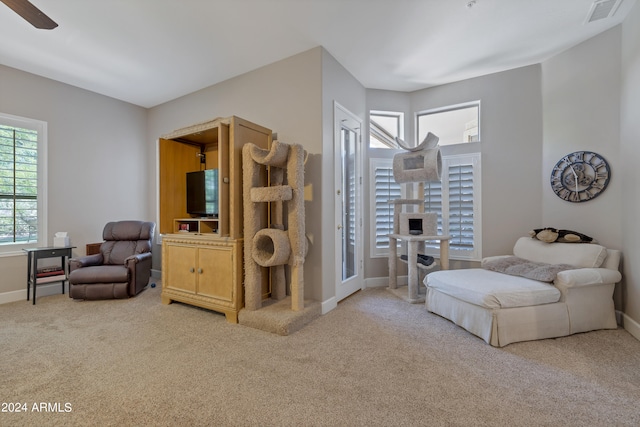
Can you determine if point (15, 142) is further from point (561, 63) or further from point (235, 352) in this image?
point (561, 63)

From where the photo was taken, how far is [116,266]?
11.4 feet

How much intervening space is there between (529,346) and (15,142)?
606cm

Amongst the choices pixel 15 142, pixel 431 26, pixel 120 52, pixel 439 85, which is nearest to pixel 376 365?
pixel 431 26

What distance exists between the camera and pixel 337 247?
10.3ft

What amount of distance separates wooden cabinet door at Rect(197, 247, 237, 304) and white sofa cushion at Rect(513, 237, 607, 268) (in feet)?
10.6

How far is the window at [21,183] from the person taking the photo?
3318 mm

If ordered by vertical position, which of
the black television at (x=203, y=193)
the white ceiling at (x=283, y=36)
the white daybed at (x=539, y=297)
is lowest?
the white daybed at (x=539, y=297)

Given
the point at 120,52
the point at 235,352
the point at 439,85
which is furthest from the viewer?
the point at 439,85

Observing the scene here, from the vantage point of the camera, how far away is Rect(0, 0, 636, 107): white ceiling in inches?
92.0

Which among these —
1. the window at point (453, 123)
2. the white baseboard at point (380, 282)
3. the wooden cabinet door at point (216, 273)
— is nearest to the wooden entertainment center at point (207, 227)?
the wooden cabinet door at point (216, 273)

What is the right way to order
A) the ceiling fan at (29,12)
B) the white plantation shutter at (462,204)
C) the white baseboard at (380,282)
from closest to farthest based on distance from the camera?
the ceiling fan at (29,12) → the white plantation shutter at (462,204) → the white baseboard at (380,282)

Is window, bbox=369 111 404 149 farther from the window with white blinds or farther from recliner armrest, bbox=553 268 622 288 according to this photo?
recliner armrest, bbox=553 268 622 288

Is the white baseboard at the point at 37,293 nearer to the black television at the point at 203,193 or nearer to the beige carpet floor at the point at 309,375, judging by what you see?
the beige carpet floor at the point at 309,375

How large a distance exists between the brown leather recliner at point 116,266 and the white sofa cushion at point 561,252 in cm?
474
